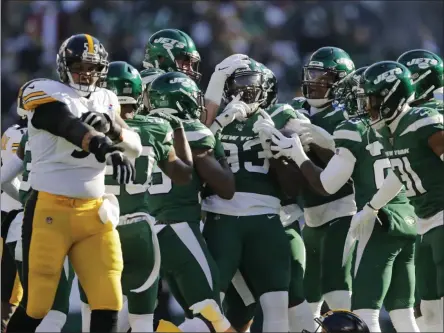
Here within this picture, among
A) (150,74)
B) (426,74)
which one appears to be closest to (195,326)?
(426,74)

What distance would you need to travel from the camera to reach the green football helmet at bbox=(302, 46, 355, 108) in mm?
6371

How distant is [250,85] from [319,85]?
0.74m

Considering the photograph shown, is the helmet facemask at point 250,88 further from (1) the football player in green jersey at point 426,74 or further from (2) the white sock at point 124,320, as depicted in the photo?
(2) the white sock at point 124,320

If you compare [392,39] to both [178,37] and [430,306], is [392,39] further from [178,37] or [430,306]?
[430,306]

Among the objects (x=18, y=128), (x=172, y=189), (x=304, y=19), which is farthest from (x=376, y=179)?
(x=304, y=19)

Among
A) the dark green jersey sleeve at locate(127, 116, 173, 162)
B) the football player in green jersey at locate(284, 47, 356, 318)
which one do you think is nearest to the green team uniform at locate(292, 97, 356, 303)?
the football player in green jersey at locate(284, 47, 356, 318)

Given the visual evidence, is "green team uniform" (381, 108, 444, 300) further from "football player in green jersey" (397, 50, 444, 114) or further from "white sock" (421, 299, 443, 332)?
"football player in green jersey" (397, 50, 444, 114)

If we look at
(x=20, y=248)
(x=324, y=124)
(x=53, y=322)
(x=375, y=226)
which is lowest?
(x=53, y=322)

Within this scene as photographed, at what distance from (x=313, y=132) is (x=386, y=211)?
2.05ft

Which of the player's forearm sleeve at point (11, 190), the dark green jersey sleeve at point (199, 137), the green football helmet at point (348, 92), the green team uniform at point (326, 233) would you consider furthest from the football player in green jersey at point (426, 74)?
the player's forearm sleeve at point (11, 190)

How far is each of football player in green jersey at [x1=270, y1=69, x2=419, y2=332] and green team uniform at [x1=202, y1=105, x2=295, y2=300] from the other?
236mm

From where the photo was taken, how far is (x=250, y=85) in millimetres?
5770

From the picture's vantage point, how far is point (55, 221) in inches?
184

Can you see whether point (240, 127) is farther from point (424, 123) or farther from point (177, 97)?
point (424, 123)
